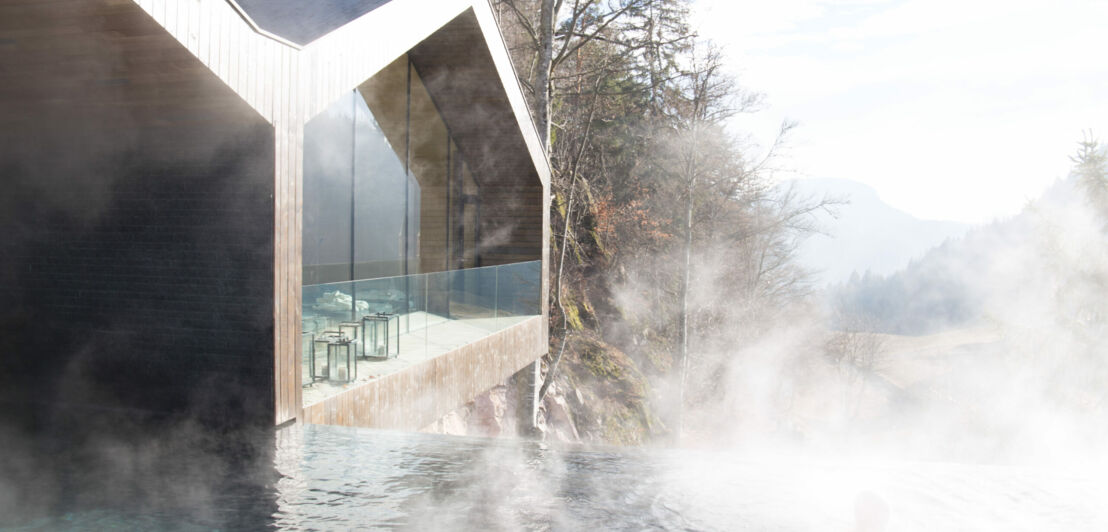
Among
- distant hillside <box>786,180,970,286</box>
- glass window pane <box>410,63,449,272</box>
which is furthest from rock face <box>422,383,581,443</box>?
distant hillside <box>786,180,970,286</box>

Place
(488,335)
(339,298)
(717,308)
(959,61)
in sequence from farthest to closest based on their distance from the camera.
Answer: (959,61) → (717,308) → (488,335) → (339,298)

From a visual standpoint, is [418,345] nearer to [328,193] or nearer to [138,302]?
[328,193]

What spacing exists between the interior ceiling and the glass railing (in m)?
2.24

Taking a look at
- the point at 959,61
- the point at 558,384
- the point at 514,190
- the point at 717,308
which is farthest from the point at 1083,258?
the point at 959,61

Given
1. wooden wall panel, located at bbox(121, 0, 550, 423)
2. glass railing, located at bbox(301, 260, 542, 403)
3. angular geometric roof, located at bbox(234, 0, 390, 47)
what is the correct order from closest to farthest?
1. wooden wall panel, located at bbox(121, 0, 550, 423)
2. angular geometric roof, located at bbox(234, 0, 390, 47)
3. glass railing, located at bbox(301, 260, 542, 403)

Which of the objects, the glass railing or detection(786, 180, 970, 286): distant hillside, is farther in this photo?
detection(786, 180, 970, 286): distant hillside

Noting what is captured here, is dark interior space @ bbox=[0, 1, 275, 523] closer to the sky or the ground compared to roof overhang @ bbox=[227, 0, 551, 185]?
closer to the ground

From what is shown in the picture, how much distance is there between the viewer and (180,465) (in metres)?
4.18

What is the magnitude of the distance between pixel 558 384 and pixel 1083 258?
52.0ft

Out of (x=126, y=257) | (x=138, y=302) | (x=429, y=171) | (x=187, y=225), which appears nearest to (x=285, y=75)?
(x=187, y=225)

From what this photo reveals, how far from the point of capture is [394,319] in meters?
6.82

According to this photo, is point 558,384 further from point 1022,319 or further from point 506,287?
point 1022,319

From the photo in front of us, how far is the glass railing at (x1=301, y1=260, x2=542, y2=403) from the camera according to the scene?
5.62 metres

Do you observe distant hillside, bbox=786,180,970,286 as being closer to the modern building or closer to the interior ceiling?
the interior ceiling
